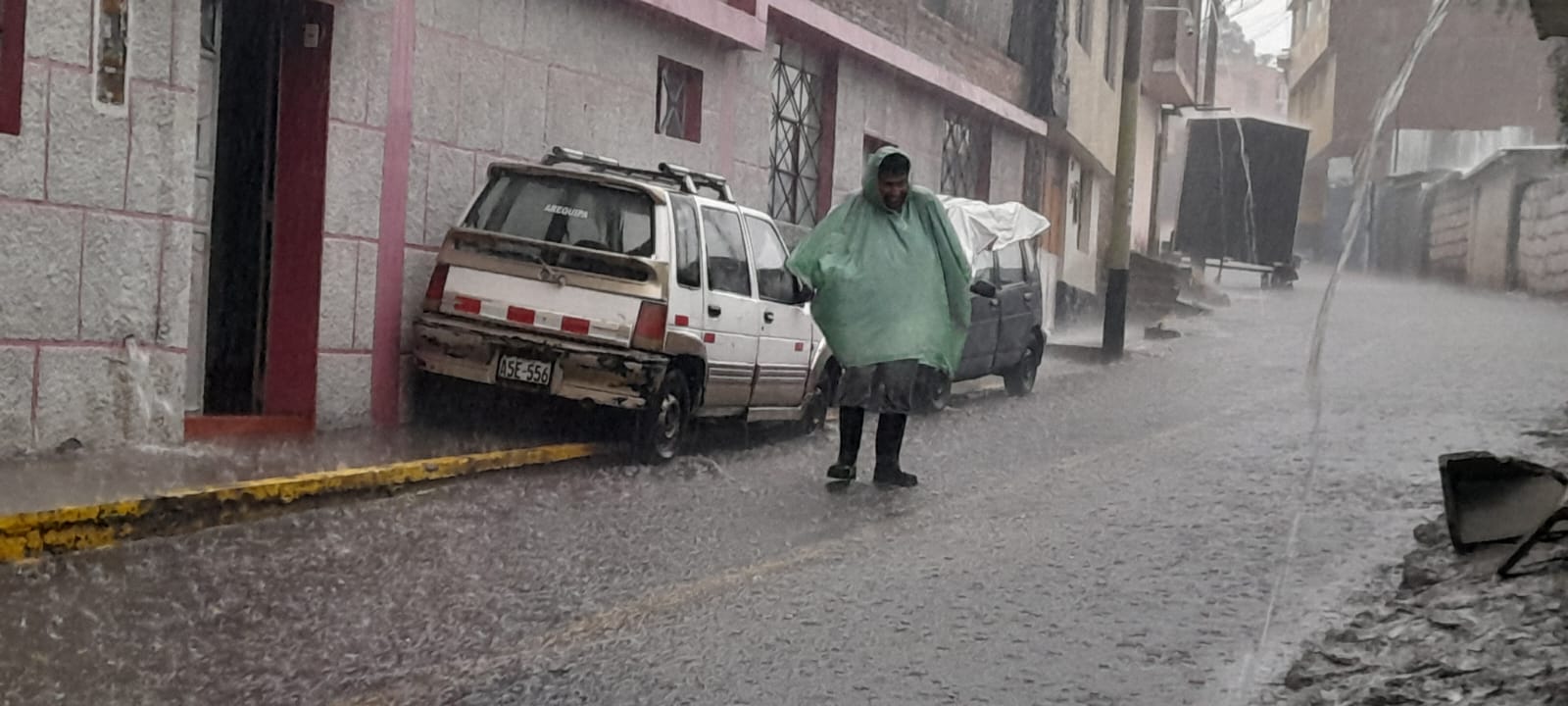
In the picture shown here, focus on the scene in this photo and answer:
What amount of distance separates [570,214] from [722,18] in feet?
17.7

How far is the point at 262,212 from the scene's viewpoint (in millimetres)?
10258

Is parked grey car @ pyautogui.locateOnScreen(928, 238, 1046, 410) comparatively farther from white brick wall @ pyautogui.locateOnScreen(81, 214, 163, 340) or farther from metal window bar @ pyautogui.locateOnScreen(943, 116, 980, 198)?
white brick wall @ pyautogui.locateOnScreen(81, 214, 163, 340)

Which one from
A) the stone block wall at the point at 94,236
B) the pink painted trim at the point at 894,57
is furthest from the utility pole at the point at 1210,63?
the stone block wall at the point at 94,236

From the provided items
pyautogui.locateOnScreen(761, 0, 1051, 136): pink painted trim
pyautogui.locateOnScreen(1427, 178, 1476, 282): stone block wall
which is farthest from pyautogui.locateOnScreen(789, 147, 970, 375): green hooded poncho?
pyautogui.locateOnScreen(1427, 178, 1476, 282): stone block wall

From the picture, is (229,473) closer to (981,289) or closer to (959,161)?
(981,289)

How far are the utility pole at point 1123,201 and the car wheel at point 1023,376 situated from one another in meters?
3.94

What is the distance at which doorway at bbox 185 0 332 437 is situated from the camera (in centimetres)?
1003

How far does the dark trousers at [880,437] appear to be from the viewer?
898cm

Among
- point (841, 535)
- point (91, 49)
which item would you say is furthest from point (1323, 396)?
point (91, 49)

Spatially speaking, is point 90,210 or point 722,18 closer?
point 90,210

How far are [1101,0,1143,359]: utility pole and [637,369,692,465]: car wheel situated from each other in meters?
11.1

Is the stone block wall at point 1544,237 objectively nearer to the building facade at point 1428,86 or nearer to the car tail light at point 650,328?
the building facade at point 1428,86

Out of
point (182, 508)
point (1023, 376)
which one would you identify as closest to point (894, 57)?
point (1023, 376)

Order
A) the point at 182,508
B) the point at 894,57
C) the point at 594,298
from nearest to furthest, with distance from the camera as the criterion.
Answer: the point at 182,508 < the point at 594,298 < the point at 894,57
